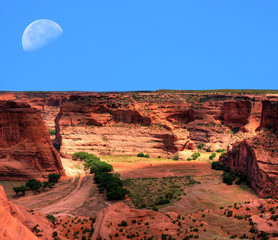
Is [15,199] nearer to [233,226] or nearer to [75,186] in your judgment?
[75,186]

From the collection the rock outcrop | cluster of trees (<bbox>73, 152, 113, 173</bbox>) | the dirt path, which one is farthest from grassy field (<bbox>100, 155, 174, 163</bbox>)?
the rock outcrop

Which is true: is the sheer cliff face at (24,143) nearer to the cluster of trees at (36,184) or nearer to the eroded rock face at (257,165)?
the cluster of trees at (36,184)

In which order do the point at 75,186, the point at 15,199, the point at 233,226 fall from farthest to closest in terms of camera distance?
1. the point at 75,186
2. the point at 15,199
3. the point at 233,226

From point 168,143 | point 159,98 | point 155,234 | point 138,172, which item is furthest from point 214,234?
point 159,98

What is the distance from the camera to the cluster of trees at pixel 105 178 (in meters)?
25.3

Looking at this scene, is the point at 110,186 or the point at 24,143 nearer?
the point at 110,186

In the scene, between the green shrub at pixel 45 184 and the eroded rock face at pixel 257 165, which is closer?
the eroded rock face at pixel 257 165

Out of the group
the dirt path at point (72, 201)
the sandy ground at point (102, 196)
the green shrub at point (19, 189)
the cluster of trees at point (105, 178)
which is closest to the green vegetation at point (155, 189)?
the sandy ground at point (102, 196)

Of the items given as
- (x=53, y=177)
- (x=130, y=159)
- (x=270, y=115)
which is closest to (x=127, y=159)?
(x=130, y=159)

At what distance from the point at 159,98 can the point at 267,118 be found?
139ft

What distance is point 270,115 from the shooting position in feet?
104

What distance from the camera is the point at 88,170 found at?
36.8 metres

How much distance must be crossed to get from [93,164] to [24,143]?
1183cm

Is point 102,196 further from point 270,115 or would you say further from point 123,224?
point 270,115
